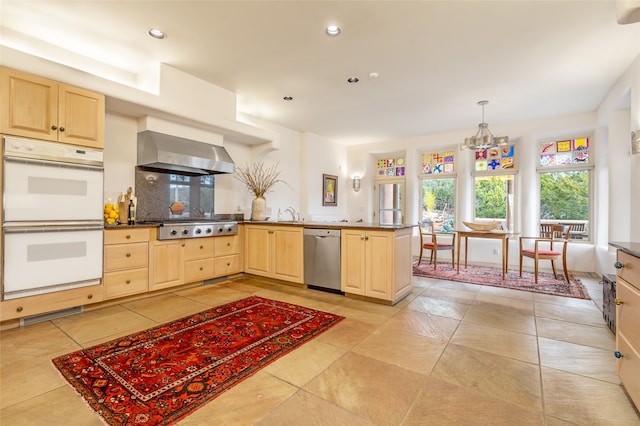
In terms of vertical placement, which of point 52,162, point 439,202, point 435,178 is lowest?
point 439,202

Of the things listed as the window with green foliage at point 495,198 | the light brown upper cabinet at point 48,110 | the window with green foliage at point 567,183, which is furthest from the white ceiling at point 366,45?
the window with green foliage at point 495,198

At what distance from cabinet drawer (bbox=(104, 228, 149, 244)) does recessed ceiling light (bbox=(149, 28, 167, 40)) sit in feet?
6.65

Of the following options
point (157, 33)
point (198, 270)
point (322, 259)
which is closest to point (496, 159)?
point (322, 259)

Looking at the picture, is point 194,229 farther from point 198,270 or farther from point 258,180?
point 258,180

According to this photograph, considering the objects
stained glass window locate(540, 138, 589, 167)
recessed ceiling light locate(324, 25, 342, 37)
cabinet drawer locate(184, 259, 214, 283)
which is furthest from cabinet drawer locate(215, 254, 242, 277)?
stained glass window locate(540, 138, 589, 167)

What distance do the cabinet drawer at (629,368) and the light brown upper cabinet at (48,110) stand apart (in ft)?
14.3

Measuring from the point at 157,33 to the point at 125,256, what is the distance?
91.5 inches

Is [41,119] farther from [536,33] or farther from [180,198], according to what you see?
[536,33]

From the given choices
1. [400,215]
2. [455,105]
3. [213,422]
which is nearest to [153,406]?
[213,422]

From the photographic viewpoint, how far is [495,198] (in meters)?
6.16

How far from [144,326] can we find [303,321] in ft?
4.63

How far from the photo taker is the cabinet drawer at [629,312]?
1538 mm

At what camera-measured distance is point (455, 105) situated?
4.85 meters

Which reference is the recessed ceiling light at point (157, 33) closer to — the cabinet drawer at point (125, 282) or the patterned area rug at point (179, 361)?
the cabinet drawer at point (125, 282)
